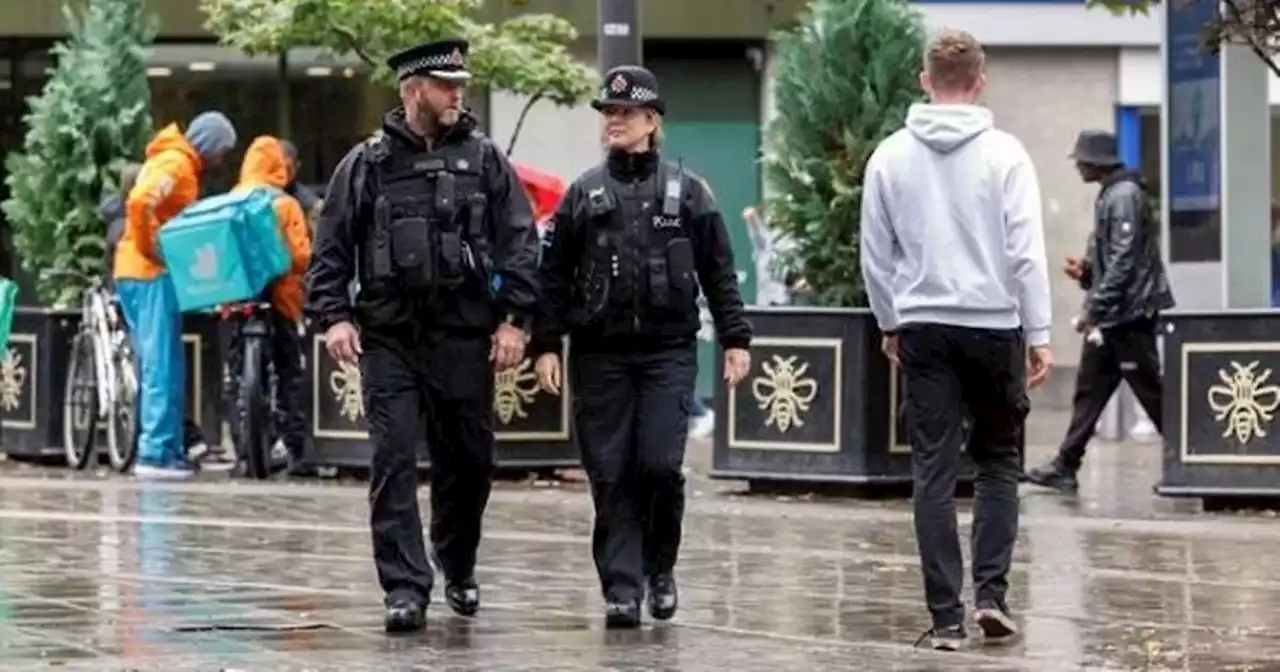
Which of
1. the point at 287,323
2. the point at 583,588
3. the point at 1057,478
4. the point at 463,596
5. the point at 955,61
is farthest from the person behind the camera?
the point at 287,323

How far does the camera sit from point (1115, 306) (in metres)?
15.5

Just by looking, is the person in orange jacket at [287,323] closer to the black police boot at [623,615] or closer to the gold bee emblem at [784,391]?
the gold bee emblem at [784,391]

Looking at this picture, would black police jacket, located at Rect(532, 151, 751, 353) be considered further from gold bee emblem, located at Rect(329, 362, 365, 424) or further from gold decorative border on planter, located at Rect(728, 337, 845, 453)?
gold bee emblem, located at Rect(329, 362, 365, 424)

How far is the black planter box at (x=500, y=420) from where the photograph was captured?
15.6 m

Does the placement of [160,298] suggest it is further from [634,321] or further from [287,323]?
[634,321]

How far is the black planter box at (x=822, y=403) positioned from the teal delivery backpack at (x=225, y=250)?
2.80 m

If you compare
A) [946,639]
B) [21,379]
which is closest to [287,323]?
[21,379]

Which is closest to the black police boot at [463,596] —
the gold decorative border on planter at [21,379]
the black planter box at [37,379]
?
the black planter box at [37,379]

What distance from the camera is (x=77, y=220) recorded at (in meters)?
18.0

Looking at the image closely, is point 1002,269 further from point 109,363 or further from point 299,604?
point 109,363

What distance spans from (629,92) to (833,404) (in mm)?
5364

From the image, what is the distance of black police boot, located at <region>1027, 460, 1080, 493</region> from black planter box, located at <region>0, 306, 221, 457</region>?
500 cm

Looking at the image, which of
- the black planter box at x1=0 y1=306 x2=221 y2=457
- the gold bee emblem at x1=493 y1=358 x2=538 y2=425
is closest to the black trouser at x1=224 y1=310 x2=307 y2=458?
the black planter box at x1=0 y1=306 x2=221 y2=457

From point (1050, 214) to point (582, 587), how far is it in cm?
1478
